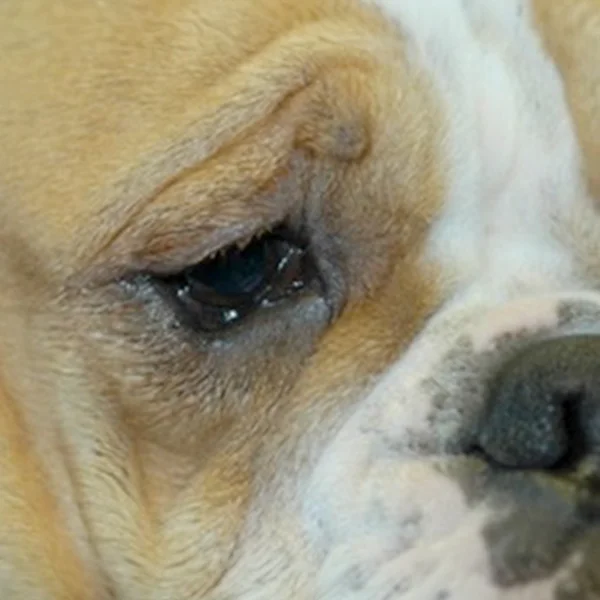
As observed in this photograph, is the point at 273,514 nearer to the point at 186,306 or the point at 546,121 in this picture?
the point at 186,306

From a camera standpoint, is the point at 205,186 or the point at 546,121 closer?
the point at 205,186

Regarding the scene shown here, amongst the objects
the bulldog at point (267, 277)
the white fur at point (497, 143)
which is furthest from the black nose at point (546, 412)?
the white fur at point (497, 143)

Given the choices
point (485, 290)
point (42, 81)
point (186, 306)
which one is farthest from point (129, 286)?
point (485, 290)

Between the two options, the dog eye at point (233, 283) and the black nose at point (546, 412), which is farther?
the dog eye at point (233, 283)

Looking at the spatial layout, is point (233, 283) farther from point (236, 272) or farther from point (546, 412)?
point (546, 412)

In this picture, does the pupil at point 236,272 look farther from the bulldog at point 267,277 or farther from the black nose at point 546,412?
the black nose at point 546,412
